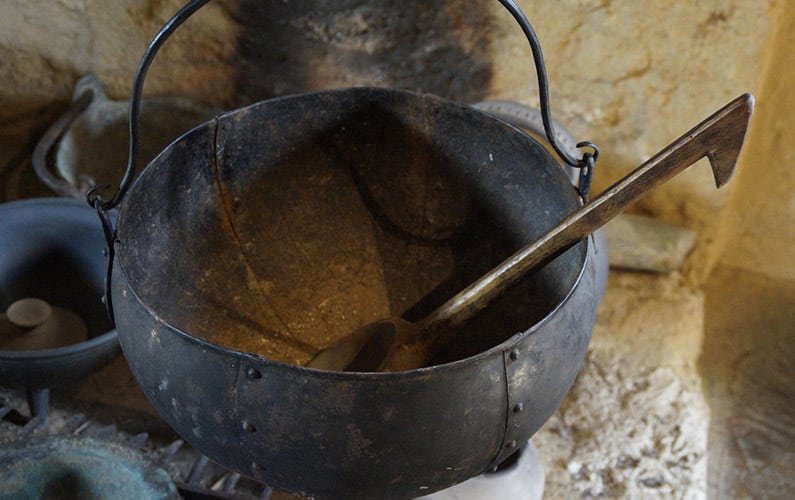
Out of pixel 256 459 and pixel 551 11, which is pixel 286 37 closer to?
pixel 551 11

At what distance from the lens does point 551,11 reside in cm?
223

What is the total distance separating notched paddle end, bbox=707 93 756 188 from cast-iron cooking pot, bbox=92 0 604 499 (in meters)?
0.23

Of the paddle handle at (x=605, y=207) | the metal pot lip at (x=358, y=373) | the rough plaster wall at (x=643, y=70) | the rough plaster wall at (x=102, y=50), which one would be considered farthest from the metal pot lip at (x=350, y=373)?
the rough plaster wall at (x=102, y=50)

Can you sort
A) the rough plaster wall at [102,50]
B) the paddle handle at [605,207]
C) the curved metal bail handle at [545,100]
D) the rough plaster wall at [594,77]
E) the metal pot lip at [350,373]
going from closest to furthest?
1. the metal pot lip at [350,373]
2. the paddle handle at [605,207]
3. the curved metal bail handle at [545,100]
4. the rough plaster wall at [594,77]
5. the rough plaster wall at [102,50]

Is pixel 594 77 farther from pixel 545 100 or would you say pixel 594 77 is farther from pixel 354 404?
pixel 354 404

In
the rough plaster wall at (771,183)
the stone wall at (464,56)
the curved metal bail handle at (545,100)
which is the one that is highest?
the curved metal bail handle at (545,100)

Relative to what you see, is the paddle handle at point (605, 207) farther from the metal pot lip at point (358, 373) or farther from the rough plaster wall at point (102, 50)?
the rough plaster wall at point (102, 50)

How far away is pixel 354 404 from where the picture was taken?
114 cm

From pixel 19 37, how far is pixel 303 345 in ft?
4.33

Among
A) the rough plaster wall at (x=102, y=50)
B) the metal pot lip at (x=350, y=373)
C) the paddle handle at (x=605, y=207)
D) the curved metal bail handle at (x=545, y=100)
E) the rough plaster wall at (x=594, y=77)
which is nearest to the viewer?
the metal pot lip at (x=350, y=373)

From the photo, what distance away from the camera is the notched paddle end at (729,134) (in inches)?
47.9

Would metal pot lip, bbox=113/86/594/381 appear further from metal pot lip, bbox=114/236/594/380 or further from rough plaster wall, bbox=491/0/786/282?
rough plaster wall, bbox=491/0/786/282

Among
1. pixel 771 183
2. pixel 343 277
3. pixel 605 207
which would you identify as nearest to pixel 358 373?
pixel 605 207

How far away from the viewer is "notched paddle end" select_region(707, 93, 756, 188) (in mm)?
1216
